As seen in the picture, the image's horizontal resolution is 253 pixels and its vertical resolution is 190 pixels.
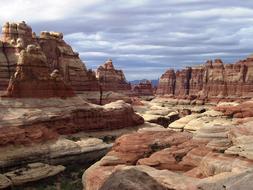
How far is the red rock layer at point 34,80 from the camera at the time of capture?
180 feet

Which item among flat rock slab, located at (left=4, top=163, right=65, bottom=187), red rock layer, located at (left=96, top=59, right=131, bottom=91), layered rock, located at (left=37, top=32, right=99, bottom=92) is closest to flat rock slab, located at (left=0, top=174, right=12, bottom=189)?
flat rock slab, located at (left=4, top=163, right=65, bottom=187)

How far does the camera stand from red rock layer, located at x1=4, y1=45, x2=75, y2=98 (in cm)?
5481

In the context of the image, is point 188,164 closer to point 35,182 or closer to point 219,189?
point 219,189

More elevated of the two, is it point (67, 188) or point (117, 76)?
point (117, 76)

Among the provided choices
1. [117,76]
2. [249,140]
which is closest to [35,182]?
[249,140]

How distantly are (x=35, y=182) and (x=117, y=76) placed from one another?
106 metres

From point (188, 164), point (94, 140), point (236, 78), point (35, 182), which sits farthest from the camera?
point (236, 78)

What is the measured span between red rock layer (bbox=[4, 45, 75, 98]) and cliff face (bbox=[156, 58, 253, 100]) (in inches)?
3492

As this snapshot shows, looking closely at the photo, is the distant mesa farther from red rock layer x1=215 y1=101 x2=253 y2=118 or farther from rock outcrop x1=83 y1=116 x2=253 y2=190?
rock outcrop x1=83 y1=116 x2=253 y2=190

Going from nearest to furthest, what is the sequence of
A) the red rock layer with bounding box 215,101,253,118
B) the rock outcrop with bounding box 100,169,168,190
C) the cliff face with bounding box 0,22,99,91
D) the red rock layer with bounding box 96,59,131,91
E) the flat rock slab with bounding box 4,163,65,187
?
the rock outcrop with bounding box 100,169,168,190 → the flat rock slab with bounding box 4,163,65,187 → the red rock layer with bounding box 215,101,253,118 → the cliff face with bounding box 0,22,99,91 → the red rock layer with bounding box 96,59,131,91

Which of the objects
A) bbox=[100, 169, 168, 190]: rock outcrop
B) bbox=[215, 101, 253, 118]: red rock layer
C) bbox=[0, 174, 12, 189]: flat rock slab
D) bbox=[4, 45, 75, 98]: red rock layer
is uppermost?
bbox=[4, 45, 75, 98]: red rock layer

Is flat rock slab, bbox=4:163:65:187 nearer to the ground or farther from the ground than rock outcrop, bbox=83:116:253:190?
nearer to the ground

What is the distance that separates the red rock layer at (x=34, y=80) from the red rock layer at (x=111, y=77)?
70795mm

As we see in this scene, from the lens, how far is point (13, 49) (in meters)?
72.8
